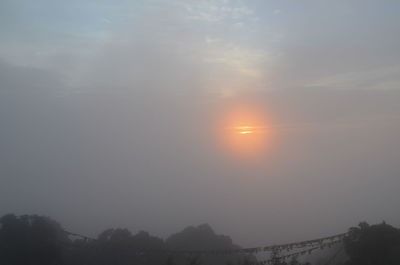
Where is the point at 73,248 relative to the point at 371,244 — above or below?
above

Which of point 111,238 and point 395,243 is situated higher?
point 111,238

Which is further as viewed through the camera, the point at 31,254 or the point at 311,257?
the point at 311,257

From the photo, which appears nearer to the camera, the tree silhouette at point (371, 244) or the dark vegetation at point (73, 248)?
the tree silhouette at point (371, 244)

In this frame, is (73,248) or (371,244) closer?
(371,244)

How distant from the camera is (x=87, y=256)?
46656 millimetres

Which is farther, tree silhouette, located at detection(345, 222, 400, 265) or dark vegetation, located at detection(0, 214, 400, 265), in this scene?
dark vegetation, located at detection(0, 214, 400, 265)

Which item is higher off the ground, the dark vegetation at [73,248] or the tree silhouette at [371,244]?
the dark vegetation at [73,248]

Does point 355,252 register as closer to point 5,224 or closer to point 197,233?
point 197,233

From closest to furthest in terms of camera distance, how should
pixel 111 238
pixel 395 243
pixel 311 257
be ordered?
pixel 395 243
pixel 111 238
pixel 311 257

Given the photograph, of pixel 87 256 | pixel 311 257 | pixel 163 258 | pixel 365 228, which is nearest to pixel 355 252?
pixel 365 228

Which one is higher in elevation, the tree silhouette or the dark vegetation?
the dark vegetation

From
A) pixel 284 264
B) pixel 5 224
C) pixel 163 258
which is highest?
pixel 5 224

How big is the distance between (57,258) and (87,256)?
3.67 m

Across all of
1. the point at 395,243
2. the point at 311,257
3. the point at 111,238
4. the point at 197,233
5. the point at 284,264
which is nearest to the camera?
the point at 284,264
